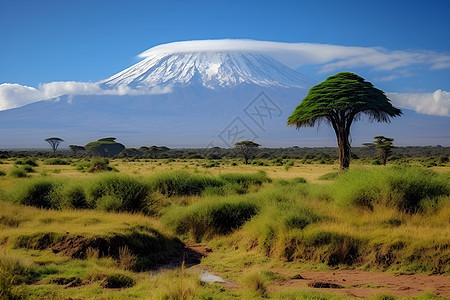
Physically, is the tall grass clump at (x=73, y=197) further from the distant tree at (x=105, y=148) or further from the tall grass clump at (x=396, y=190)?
the distant tree at (x=105, y=148)

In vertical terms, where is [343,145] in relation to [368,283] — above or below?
above

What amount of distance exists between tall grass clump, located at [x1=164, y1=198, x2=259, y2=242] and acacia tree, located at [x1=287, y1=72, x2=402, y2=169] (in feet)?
29.8

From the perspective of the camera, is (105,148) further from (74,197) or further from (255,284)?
(255,284)

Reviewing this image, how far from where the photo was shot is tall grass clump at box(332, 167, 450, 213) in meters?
12.1

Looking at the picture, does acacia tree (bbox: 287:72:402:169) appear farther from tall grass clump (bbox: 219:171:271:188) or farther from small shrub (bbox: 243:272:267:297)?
small shrub (bbox: 243:272:267:297)

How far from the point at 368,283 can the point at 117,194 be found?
32.4 ft

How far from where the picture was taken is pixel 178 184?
62.3 feet

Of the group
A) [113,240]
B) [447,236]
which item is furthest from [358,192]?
[113,240]

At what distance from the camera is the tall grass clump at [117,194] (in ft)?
47.5

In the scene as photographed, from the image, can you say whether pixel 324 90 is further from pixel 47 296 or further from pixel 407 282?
pixel 47 296

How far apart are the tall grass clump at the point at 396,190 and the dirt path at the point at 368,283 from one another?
3901 millimetres

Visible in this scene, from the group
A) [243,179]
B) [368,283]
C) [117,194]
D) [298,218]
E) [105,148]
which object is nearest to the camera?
[368,283]

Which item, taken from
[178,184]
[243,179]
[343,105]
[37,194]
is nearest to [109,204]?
[37,194]

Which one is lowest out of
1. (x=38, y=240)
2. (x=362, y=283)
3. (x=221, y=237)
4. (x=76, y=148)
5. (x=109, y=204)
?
(x=221, y=237)
